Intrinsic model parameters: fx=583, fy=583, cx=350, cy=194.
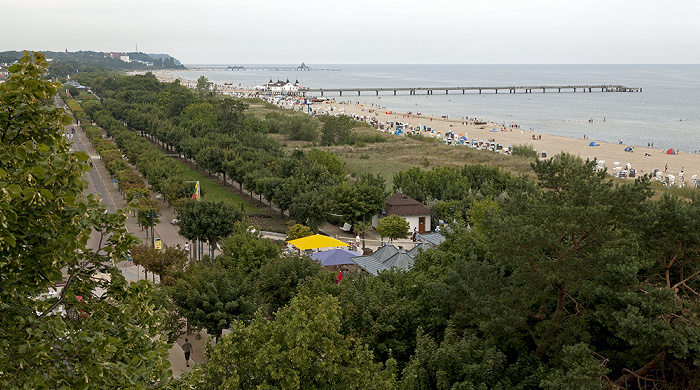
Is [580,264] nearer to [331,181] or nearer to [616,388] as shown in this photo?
[616,388]

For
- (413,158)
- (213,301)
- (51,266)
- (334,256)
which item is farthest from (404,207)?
(413,158)

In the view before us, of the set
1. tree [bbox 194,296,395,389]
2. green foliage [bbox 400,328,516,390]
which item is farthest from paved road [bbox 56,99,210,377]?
green foliage [bbox 400,328,516,390]

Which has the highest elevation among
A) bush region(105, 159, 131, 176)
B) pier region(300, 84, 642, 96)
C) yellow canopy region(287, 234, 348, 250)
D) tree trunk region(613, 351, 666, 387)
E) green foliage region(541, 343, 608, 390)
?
pier region(300, 84, 642, 96)

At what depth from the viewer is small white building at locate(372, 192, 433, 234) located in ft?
116

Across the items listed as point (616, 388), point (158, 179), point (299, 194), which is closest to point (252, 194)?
point (158, 179)

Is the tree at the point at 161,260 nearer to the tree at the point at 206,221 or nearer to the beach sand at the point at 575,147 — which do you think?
the tree at the point at 206,221

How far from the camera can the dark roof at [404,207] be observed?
35375 mm

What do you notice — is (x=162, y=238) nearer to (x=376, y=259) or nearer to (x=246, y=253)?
(x=246, y=253)

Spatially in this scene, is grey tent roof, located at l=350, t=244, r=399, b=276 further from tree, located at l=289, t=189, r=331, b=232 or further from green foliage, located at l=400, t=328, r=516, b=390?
green foliage, located at l=400, t=328, r=516, b=390

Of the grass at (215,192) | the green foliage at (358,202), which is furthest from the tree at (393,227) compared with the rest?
the grass at (215,192)

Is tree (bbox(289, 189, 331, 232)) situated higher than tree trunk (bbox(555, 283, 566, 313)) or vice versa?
tree trunk (bbox(555, 283, 566, 313))

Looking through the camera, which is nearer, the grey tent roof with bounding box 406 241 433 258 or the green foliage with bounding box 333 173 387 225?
the grey tent roof with bounding box 406 241 433 258

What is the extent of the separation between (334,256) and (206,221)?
6830 mm

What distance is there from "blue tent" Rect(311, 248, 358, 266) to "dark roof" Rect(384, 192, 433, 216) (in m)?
8.87
